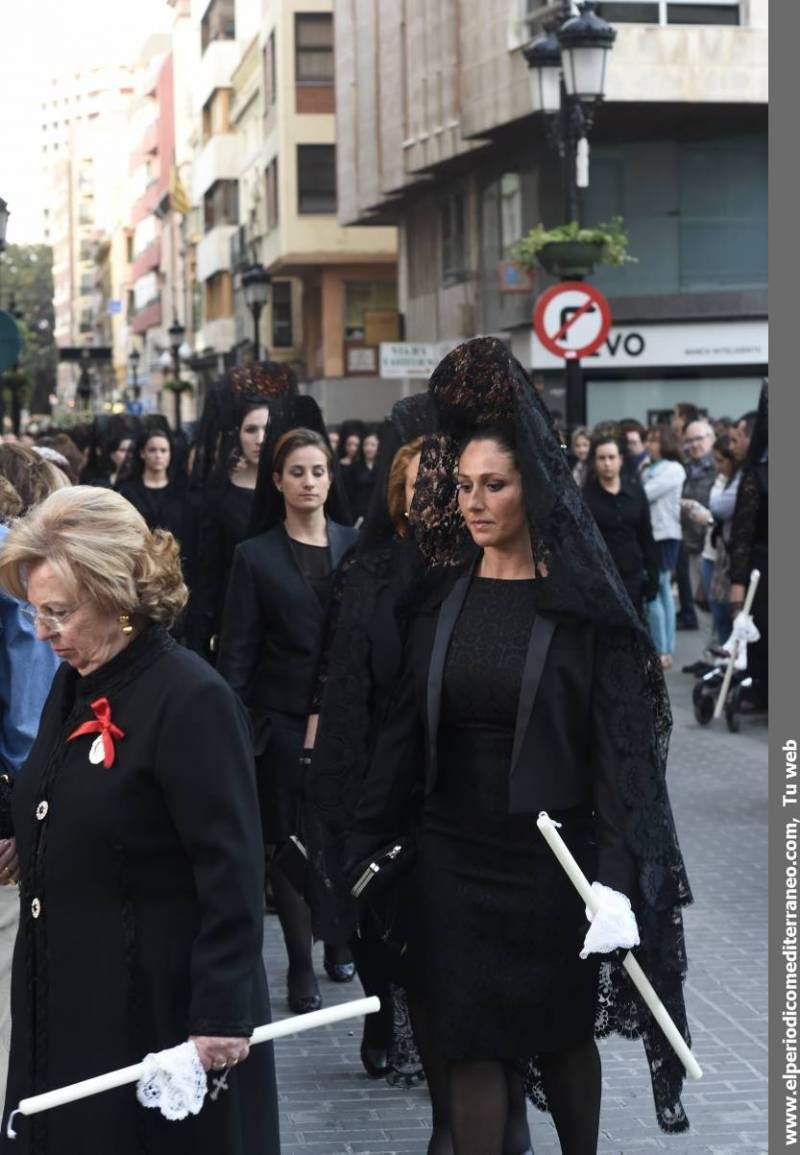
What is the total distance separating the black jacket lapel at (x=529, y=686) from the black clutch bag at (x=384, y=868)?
43 centimetres

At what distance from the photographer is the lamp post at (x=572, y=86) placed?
1767 cm

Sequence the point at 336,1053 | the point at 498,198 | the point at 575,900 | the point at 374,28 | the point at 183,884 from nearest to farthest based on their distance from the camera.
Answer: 1. the point at 183,884
2. the point at 575,900
3. the point at 336,1053
4. the point at 498,198
5. the point at 374,28

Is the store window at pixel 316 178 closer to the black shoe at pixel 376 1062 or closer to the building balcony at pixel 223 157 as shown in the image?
the building balcony at pixel 223 157

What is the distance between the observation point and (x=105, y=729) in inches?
164

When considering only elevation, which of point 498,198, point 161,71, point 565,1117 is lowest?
point 565,1117

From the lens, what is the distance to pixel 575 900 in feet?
16.6

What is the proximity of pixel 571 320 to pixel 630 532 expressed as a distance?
8.85 feet

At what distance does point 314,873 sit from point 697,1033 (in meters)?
2.07

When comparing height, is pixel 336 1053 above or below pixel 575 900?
below

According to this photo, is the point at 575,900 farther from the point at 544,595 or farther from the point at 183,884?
the point at 183,884
